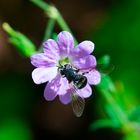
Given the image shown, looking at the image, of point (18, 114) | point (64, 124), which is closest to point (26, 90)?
point (18, 114)

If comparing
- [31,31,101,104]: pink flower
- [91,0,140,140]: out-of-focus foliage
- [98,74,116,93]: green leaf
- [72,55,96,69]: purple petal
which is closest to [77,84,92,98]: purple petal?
[31,31,101,104]: pink flower

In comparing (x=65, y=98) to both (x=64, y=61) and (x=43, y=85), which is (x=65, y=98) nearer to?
(x=64, y=61)

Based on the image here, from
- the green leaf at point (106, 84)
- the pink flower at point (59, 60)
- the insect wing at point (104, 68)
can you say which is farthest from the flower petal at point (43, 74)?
the green leaf at point (106, 84)

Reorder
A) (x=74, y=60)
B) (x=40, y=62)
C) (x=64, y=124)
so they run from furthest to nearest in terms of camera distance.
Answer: (x=64, y=124) < (x=74, y=60) < (x=40, y=62)

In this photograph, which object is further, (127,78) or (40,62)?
(127,78)

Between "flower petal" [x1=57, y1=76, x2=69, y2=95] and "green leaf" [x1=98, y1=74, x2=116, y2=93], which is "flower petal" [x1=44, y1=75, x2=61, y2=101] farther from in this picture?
"green leaf" [x1=98, y1=74, x2=116, y2=93]

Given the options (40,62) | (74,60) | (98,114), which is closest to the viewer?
(40,62)

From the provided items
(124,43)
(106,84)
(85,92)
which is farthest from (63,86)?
(124,43)

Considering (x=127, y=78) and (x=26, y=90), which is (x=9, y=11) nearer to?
(x=26, y=90)
